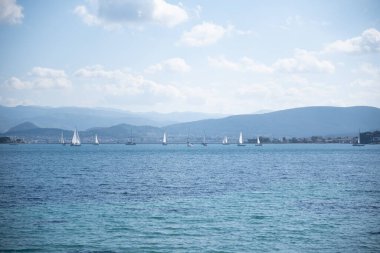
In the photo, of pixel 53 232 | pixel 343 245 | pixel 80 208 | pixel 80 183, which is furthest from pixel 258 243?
pixel 80 183

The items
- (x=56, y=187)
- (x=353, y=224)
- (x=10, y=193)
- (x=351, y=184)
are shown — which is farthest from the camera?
(x=351, y=184)

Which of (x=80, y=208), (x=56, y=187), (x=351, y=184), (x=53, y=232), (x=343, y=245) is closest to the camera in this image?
(x=343, y=245)

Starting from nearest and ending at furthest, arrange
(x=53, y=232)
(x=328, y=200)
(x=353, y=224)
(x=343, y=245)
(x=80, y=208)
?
(x=343, y=245), (x=53, y=232), (x=353, y=224), (x=80, y=208), (x=328, y=200)

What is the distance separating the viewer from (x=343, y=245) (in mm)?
32125

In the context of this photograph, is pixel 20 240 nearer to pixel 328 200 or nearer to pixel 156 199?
pixel 156 199

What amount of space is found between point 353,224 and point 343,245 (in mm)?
7311

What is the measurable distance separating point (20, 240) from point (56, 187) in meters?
33.1

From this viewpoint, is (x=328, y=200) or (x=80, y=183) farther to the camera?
(x=80, y=183)

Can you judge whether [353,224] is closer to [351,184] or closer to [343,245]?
[343,245]

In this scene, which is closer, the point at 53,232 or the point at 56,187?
the point at 53,232

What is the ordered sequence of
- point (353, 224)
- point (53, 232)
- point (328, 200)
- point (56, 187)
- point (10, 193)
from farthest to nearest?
point (56, 187)
point (10, 193)
point (328, 200)
point (353, 224)
point (53, 232)

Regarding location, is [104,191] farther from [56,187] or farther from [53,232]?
[53,232]

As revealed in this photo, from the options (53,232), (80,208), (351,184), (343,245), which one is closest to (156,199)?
(80,208)

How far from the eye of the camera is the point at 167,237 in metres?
33.8
